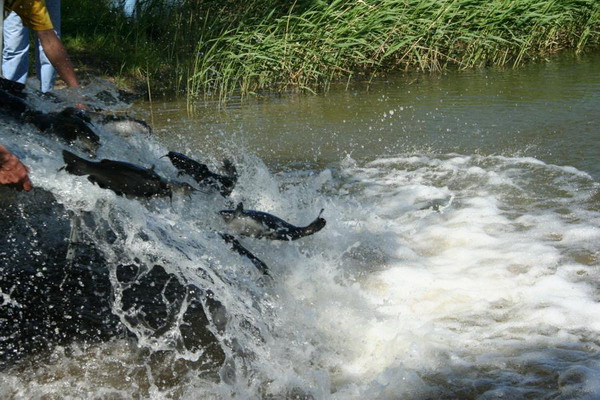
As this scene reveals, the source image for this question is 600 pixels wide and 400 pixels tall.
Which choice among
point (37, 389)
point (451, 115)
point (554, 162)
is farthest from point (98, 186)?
point (451, 115)

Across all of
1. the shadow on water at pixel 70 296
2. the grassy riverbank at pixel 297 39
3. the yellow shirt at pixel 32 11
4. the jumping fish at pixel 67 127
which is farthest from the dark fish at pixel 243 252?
the grassy riverbank at pixel 297 39

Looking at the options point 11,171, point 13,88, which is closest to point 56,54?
point 13,88

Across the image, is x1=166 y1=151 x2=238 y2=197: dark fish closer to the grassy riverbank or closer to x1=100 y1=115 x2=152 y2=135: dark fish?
x1=100 y1=115 x2=152 y2=135: dark fish

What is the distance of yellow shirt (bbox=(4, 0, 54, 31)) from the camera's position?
19.4 ft

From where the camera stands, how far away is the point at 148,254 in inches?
185

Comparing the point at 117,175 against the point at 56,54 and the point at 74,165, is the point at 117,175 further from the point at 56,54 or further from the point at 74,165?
the point at 56,54

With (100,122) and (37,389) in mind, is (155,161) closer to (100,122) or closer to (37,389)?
(100,122)

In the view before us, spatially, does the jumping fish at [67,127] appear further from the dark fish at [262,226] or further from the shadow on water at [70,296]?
the dark fish at [262,226]

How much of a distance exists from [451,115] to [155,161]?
457 cm

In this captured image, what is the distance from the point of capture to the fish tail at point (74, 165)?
14.2 feet

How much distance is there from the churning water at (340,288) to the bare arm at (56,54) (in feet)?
2.06

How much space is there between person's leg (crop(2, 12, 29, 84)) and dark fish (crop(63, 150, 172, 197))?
338 centimetres

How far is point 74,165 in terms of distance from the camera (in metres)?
4.33

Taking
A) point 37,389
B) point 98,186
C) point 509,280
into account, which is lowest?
point 37,389
